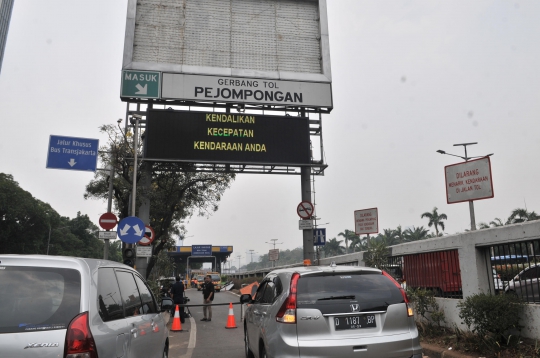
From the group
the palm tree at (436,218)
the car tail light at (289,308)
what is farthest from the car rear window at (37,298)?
the palm tree at (436,218)

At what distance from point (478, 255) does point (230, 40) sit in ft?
50.4

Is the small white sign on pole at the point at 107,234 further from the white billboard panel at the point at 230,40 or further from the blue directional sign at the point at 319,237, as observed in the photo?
the blue directional sign at the point at 319,237

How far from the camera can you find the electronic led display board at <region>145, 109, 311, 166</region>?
17375 mm

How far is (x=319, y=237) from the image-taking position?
63.6 ft

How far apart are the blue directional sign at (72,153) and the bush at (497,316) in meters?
13.6

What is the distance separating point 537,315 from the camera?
6852 millimetres

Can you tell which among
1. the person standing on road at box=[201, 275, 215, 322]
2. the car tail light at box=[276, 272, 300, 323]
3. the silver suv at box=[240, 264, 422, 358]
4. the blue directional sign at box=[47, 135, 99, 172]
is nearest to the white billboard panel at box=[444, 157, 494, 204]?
the silver suv at box=[240, 264, 422, 358]

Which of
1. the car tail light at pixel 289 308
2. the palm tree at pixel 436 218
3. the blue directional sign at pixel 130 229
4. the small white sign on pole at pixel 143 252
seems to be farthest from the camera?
the palm tree at pixel 436 218

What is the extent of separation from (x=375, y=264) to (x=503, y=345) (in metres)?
4.92

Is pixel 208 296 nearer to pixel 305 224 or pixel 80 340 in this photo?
pixel 305 224

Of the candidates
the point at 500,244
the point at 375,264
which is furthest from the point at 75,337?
the point at 375,264

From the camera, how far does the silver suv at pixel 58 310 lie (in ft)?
11.1

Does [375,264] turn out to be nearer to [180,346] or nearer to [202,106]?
[180,346]

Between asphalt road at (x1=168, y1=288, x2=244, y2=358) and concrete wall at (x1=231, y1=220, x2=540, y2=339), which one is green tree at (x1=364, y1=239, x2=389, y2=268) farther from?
asphalt road at (x1=168, y1=288, x2=244, y2=358)
